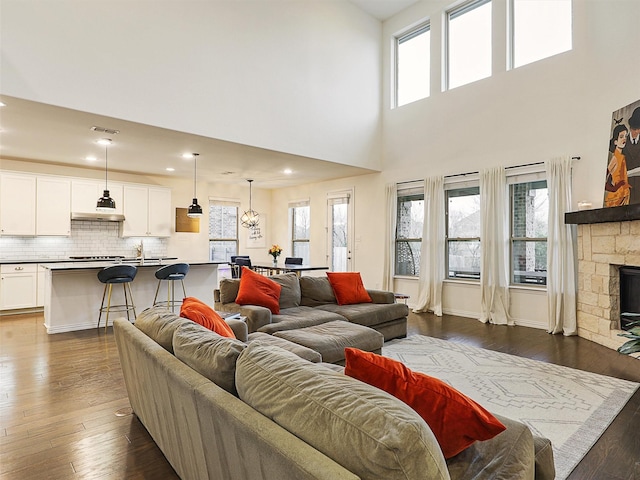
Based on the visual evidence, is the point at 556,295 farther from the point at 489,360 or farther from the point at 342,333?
the point at 342,333

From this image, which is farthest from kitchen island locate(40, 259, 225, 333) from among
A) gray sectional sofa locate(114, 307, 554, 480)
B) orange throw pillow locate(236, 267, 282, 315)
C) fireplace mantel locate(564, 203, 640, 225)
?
fireplace mantel locate(564, 203, 640, 225)

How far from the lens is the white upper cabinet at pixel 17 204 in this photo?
652 cm

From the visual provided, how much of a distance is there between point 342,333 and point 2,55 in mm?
4195

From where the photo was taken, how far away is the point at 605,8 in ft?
16.5

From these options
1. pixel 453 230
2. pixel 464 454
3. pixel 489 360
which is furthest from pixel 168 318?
pixel 453 230

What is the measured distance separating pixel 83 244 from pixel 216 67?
4.67m

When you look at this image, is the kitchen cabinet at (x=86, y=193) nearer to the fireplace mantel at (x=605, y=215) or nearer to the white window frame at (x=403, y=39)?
the white window frame at (x=403, y=39)

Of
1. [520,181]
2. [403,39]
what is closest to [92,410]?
[520,181]

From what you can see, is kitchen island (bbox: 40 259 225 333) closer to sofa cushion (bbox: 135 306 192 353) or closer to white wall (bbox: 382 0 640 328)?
sofa cushion (bbox: 135 306 192 353)

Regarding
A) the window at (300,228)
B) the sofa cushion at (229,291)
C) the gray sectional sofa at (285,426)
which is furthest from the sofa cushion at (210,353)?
the window at (300,228)

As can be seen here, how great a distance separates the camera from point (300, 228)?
10.0 m

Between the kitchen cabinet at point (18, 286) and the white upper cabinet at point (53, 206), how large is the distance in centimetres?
69

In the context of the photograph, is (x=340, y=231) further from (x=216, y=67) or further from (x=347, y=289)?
(x=216, y=67)

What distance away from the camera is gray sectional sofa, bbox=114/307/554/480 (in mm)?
926
